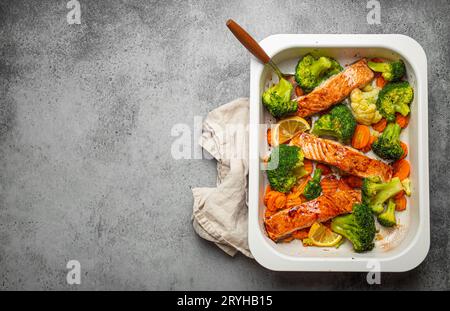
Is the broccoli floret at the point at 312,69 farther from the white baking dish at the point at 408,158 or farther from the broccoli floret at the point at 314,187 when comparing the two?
the broccoli floret at the point at 314,187

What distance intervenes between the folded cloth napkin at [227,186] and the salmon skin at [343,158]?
16.4 inches

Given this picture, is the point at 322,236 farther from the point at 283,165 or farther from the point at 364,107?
the point at 364,107

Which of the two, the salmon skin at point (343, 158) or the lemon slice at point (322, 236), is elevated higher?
the salmon skin at point (343, 158)

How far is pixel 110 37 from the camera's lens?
3414 mm

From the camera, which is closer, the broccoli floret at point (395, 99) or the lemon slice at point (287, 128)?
the broccoli floret at point (395, 99)

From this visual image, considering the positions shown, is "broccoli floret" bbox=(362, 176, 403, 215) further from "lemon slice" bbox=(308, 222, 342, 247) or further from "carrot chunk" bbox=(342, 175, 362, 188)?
"lemon slice" bbox=(308, 222, 342, 247)

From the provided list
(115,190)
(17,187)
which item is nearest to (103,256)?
(115,190)

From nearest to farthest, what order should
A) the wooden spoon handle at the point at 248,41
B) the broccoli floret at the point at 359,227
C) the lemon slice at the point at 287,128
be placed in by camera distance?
the wooden spoon handle at the point at 248,41 < the broccoli floret at the point at 359,227 < the lemon slice at the point at 287,128

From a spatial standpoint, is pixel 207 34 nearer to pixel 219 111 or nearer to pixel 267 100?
pixel 219 111

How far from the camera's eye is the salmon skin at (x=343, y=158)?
290 centimetres

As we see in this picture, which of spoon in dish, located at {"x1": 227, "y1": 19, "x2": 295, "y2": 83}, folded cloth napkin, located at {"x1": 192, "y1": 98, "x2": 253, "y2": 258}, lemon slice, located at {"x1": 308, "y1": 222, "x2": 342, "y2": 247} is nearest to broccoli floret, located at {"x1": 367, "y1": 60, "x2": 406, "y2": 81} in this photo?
spoon in dish, located at {"x1": 227, "y1": 19, "x2": 295, "y2": 83}

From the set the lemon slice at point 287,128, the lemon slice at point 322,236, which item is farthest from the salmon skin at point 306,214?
the lemon slice at point 287,128

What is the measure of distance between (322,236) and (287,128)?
66 cm

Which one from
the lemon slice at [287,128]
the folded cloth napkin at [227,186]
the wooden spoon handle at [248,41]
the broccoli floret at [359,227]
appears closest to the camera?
the wooden spoon handle at [248,41]
